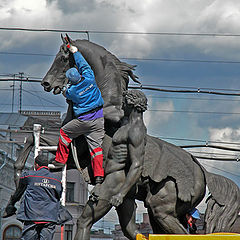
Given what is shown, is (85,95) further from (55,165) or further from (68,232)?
(68,232)

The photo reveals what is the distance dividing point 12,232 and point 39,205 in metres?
26.4

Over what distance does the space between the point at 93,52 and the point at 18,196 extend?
7.27 feet

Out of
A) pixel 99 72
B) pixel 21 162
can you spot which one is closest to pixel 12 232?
pixel 21 162

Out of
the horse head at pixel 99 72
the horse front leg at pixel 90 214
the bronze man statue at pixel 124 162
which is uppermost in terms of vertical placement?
the horse head at pixel 99 72

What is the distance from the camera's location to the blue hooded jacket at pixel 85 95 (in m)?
7.39

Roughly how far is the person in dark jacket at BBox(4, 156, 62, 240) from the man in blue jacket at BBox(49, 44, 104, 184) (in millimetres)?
713

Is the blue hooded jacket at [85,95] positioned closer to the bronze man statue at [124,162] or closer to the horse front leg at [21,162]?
the bronze man statue at [124,162]

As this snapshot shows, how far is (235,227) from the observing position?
8.33m

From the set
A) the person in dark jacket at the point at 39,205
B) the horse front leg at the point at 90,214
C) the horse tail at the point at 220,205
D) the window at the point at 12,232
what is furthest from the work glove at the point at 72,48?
the window at the point at 12,232

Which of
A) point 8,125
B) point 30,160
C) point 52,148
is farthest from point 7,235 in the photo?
point 52,148

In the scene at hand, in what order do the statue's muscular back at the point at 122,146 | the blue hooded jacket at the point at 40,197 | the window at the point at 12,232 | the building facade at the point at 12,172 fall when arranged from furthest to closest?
the window at the point at 12,232, the building facade at the point at 12,172, the statue's muscular back at the point at 122,146, the blue hooded jacket at the point at 40,197

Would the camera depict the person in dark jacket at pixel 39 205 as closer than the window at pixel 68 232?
Yes

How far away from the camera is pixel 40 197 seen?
21.7ft

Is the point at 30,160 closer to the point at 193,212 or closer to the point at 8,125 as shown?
the point at 8,125
